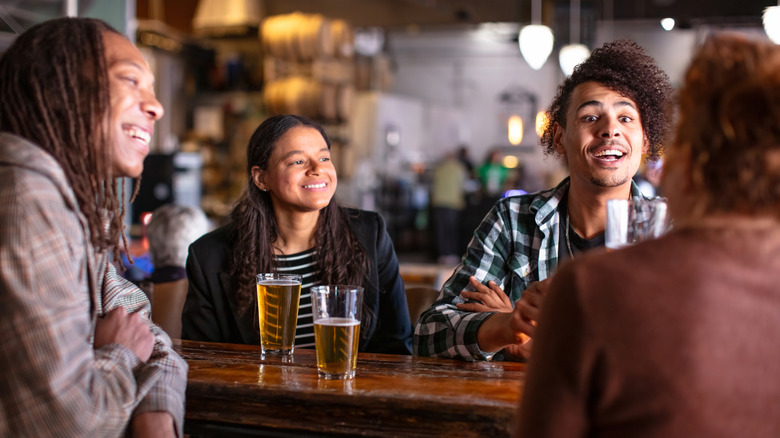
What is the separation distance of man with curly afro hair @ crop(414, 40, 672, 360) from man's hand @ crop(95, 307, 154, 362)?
76cm

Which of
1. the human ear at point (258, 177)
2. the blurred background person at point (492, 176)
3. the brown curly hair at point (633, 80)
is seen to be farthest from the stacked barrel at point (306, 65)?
the brown curly hair at point (633, 80)

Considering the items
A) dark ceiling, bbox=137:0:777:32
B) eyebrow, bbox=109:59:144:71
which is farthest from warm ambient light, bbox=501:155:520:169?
eyebrow, bbox=109:59:144:71

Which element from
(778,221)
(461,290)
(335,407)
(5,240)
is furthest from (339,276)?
(778,221)

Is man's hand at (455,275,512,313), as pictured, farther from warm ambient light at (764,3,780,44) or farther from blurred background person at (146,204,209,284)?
warm ambient light at (764,3,780,44)

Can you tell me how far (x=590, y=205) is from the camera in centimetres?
211

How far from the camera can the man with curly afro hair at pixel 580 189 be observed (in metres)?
2.04

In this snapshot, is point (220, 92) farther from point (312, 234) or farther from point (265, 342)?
point (265, 342)

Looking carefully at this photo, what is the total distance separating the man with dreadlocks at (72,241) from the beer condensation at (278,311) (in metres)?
0.27

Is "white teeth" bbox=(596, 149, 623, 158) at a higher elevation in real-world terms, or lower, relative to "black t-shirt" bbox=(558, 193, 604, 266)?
higher

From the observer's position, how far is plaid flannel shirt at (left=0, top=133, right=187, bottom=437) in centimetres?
111

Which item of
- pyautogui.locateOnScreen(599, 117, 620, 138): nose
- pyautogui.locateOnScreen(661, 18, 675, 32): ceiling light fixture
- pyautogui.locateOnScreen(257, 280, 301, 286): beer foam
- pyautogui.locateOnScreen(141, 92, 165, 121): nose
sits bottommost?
pyautogui.locateOnScreen(257, 280, 301, 286): beer foam

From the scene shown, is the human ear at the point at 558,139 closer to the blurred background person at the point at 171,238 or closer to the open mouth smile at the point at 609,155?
the open mouth smile at the point at 609,155

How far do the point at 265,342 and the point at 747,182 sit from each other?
121cm

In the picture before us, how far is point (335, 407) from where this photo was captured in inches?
54.1
